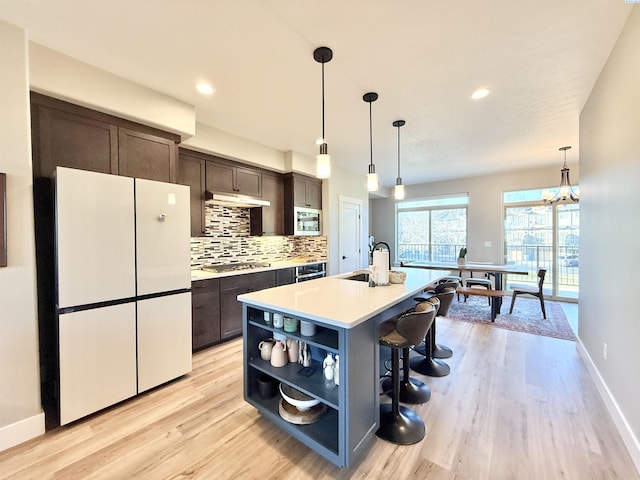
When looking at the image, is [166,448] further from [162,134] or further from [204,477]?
[162,134]

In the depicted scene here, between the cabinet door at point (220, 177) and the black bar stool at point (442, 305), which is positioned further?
the cabinet door at point (220, 177)

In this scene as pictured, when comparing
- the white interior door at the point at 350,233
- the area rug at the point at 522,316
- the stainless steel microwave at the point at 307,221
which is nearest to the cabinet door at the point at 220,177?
the stainless steel microwave at the point at 307,221

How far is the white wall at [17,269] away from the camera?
168 centimetres

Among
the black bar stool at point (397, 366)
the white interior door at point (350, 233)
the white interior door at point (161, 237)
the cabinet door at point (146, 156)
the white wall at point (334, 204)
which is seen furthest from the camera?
the white interior door at point (350, 233)

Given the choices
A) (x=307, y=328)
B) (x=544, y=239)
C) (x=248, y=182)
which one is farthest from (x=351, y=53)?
(x=544, y=239)

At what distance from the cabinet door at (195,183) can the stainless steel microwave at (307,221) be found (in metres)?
1.47

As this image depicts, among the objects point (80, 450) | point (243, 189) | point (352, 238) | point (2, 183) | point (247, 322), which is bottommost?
point (80, 450)

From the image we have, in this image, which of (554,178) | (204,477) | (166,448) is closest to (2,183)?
(166,448)

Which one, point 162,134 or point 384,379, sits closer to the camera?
point 384,379

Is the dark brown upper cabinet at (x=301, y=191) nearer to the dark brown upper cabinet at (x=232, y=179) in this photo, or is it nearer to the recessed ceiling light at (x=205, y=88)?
the dark brown upper cabinet at (x=232, y=179)

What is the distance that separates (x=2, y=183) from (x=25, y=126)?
408 millimetres

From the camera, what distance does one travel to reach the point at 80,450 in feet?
5.52

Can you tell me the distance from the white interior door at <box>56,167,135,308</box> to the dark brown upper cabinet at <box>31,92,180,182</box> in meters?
0.37

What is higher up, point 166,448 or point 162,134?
point 162,134
